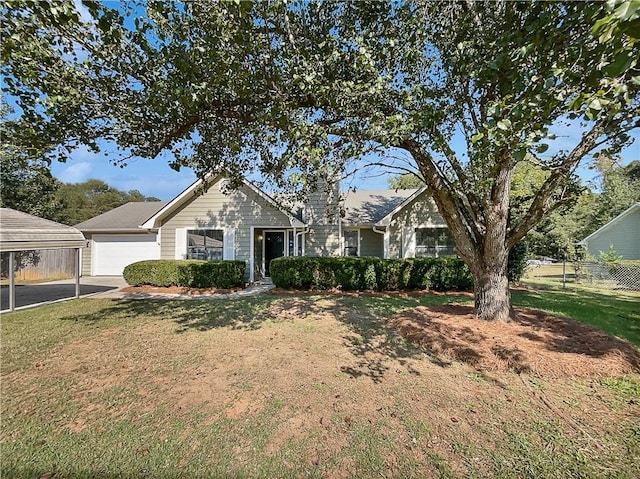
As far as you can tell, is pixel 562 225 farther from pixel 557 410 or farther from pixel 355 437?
pixel 355 437

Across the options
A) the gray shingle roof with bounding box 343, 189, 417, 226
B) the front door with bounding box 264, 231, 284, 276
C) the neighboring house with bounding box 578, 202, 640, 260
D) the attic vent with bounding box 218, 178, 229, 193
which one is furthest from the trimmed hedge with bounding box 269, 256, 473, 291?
the neighboring house with bounding box 578, 202, 640, 260

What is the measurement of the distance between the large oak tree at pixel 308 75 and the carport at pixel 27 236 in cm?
467

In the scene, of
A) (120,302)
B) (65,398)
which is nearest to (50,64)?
(65,398)

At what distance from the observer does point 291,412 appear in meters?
3.32

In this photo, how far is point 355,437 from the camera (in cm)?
290

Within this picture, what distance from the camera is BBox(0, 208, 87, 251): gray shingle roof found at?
7.75 meters

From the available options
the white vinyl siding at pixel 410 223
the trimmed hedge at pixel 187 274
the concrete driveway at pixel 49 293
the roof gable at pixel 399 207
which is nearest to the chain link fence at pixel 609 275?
the white vinyl siding at pixel 410 223

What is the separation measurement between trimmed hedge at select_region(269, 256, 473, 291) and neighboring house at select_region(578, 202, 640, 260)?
47.6ft

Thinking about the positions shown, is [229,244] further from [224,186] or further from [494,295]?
[494,295]

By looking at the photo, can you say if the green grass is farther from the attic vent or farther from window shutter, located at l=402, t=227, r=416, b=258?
the attic vent

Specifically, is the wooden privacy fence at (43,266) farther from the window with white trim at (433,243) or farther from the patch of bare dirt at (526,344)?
the patch of bare dirt at (526,344)

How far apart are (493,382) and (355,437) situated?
7.15 ft

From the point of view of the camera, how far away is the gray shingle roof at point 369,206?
14.9 metres

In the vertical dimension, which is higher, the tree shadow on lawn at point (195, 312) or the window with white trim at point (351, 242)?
the window with white trim at point (351, 242)
